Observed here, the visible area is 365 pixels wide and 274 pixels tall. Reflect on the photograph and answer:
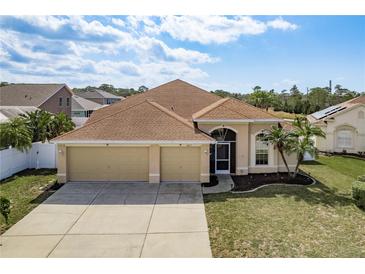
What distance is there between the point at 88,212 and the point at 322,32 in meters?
13.5

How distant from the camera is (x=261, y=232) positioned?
1131cm

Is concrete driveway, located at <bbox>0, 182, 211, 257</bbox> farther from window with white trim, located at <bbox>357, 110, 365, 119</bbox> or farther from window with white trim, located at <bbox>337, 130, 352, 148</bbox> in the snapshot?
window with white trim, located at <bbox>357, 110, 365, 119</bbox>

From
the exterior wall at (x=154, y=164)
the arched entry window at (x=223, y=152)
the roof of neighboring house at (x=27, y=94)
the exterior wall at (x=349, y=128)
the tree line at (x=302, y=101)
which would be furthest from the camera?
the tree line at (x=302, y=101)

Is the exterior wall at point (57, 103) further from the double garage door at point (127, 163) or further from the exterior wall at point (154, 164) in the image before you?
the exterior wall at point (154, 164)

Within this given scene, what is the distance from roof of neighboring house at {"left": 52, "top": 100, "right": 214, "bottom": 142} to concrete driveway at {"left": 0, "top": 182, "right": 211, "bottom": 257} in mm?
2628

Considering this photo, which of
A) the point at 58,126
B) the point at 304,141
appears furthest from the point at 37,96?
the point at 304,141

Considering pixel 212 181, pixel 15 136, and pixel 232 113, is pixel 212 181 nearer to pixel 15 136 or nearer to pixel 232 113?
pixel 232 113

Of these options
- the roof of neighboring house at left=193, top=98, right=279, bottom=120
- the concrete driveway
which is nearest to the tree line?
the roof of neighboring house at left=193, top=98, right=279, bottom=120

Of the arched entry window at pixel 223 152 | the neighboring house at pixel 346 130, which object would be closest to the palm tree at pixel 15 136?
the arched entry window at pixel 223 152

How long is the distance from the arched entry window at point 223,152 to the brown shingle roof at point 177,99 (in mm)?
3914

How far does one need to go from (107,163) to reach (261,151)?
9.01 metres

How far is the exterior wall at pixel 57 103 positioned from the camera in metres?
39.3

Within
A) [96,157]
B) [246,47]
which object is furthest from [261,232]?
[246,47]
